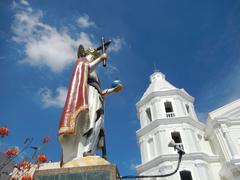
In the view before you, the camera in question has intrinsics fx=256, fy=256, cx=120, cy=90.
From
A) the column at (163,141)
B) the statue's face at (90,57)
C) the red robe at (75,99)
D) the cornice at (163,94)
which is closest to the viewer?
the red robe at (75,99)

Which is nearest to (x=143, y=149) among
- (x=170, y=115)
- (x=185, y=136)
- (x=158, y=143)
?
(x=158, y=143)

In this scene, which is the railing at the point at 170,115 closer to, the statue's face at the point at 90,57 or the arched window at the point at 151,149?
the arched window at the point at 151,149

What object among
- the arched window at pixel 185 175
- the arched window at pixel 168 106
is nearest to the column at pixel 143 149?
the arched window at pixel 185 175

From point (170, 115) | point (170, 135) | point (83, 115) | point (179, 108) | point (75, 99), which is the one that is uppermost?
point (179, 108)

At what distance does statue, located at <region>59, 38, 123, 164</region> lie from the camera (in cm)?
410

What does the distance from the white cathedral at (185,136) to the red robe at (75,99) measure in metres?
15.5

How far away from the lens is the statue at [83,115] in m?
4.10

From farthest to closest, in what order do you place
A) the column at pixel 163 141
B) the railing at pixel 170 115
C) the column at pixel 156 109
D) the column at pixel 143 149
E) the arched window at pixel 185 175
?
1. the railing at pixel 170 115
2. the column at pixel 156 109
3. the column at pixel 143 149
4. the column at pixel 163 141
5. the arched window at pixel 185 175

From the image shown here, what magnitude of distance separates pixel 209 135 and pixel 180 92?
15.6 feet

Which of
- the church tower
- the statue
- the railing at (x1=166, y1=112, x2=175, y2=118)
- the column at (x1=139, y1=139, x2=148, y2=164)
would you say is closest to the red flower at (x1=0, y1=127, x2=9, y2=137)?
the statue

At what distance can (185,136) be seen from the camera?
21.2m

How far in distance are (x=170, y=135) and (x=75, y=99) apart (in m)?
18.0

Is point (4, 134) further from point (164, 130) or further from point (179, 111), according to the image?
point (179, 111)

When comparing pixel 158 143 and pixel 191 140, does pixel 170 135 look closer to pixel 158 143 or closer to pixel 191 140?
pixel 158 143
